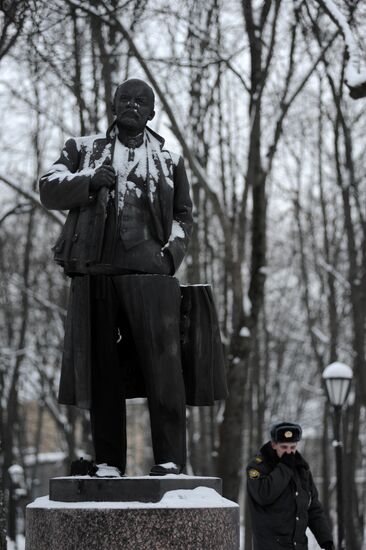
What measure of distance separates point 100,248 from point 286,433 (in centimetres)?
245

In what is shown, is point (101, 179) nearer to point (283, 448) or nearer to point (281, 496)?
point (283, 448)

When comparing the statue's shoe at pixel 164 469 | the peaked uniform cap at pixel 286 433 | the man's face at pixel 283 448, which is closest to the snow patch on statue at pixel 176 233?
the statue's shoe at pixel 164 469

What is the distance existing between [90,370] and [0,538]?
338 centimetres

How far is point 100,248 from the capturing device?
652 centimetres

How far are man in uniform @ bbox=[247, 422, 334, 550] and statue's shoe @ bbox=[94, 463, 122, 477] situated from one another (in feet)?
6.44

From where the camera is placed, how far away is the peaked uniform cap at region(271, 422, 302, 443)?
8125 millimetres

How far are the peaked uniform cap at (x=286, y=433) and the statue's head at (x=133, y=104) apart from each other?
2.61m

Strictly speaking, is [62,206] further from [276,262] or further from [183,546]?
[276,262]

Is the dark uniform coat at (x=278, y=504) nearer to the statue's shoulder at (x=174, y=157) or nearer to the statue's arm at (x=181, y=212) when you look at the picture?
A: the statue's arm at (x=181, y=212)

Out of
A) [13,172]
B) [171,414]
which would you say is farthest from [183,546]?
[13,172]

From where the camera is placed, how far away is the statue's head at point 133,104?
22.2 ft

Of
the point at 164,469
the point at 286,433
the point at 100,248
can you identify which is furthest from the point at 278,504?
the point at 100,248

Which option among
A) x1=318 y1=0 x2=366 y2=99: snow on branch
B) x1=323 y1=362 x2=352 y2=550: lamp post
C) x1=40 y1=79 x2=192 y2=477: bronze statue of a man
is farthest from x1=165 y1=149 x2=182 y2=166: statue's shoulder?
x1=323 y1=362 x2=352 y2=550: lamp post

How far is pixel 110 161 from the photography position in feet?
22.4
